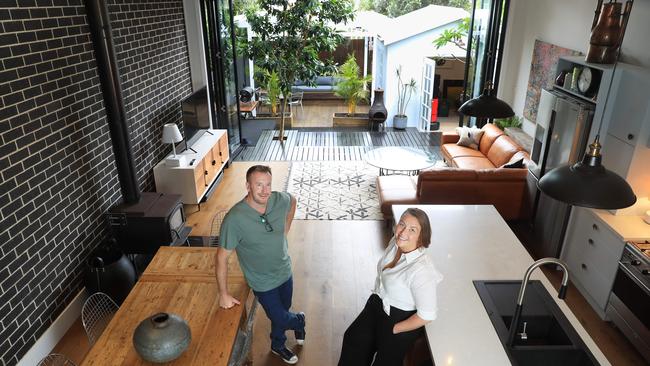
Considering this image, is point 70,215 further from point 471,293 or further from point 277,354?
point 471,293

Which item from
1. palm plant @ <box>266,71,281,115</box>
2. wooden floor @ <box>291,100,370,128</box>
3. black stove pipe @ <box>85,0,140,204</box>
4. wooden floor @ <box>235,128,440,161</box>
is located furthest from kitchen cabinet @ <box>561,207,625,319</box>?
Answer: wooden floor @ <box>291,100,370,128</box>

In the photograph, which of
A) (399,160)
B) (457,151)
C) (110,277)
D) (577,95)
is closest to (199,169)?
(110,277)

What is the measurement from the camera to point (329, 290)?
433 cm

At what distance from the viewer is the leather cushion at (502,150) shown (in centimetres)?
632

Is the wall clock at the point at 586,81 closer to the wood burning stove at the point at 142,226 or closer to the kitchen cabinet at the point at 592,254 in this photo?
the kitchen cabinet at the point at 592,254

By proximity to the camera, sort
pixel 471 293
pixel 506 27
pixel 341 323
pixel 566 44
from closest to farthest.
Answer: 1. pixel 471 293
2. pixel 341 323
3. pixel 566 44
4. pixel 506 27

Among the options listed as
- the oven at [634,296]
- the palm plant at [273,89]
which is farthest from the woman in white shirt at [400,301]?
the palm plant at [273,89]

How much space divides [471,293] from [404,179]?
129 inches

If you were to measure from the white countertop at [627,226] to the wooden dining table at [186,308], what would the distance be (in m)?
3.05

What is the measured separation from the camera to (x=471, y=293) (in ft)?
9.09

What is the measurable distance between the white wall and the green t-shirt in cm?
369

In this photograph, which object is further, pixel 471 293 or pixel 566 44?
pixel 566 44

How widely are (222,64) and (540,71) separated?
5.18 metres

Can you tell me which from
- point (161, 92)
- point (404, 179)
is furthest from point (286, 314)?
point (161, 92)
